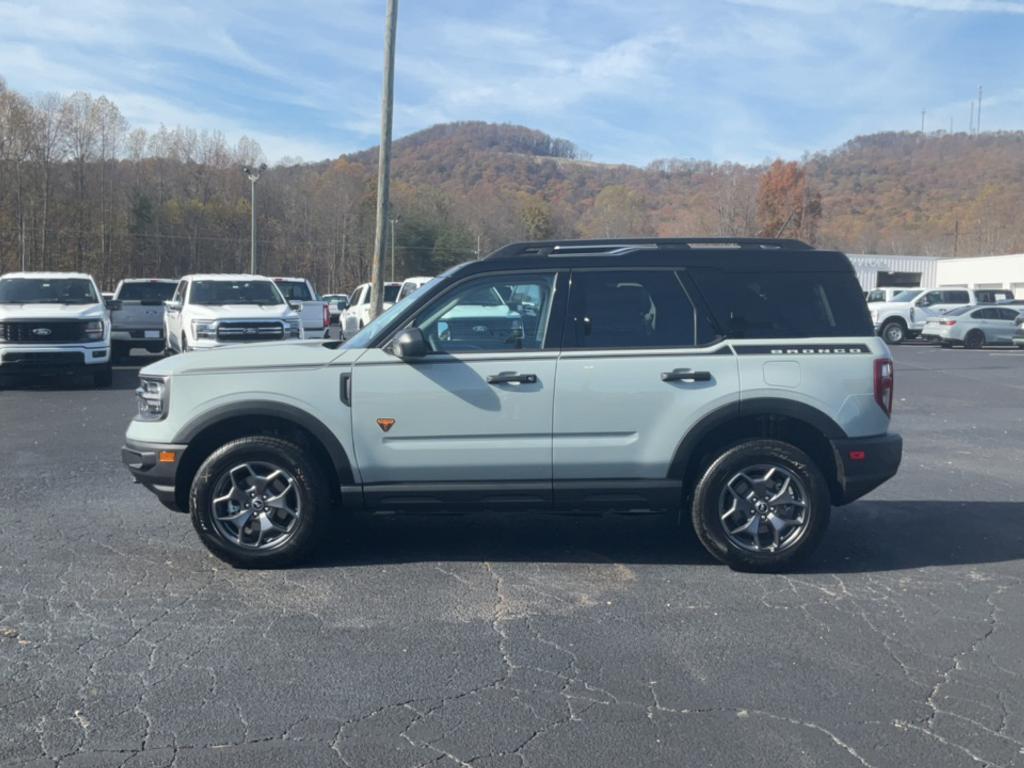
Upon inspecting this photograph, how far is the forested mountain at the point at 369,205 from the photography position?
57.1 metres

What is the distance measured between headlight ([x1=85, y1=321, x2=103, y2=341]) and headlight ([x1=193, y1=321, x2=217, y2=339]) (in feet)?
5.02

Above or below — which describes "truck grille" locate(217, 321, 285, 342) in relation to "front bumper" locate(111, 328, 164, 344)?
above

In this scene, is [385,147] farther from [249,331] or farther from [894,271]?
[894,271]

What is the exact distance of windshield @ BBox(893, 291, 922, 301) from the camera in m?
34.9

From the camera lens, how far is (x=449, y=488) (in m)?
5.95

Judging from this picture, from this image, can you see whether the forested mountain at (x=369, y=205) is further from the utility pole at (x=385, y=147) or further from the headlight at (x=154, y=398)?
the headlight at (x=154, y=398)

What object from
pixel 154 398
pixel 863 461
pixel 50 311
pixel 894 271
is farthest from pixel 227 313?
pixel 894 271

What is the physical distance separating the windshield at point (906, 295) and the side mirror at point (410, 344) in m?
32.5

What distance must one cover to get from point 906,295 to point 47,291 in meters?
29.1

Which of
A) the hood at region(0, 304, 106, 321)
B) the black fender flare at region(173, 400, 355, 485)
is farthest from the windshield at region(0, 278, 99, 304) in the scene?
the black fender flare at region(173, 400, 355, 485)

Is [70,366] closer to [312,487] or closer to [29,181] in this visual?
[312,487]

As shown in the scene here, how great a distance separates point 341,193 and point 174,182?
12.8 metres

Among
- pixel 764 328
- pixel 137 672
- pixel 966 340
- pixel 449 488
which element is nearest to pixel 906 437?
pixel 764 328

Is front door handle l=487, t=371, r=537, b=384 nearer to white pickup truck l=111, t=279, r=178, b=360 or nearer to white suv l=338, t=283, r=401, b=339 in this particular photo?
white pickup truck l=111, t=279, r=178, b=360
